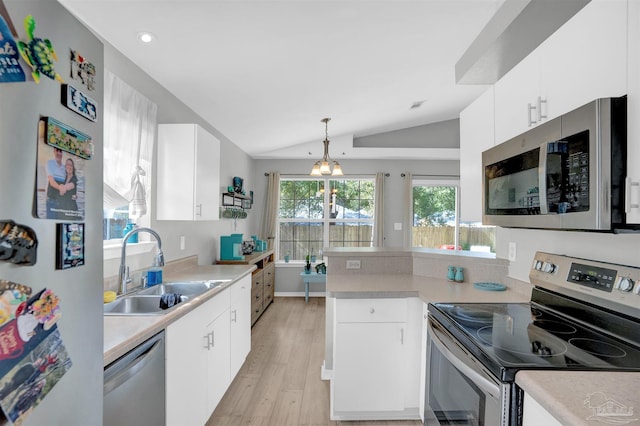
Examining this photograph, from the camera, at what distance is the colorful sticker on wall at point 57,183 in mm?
636

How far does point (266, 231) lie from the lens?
18.4 feet

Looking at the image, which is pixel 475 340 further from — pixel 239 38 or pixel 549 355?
pixel 239 38

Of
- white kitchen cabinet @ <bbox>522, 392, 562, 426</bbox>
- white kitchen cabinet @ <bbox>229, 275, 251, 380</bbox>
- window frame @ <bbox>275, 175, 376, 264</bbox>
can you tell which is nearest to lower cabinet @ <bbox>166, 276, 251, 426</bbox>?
white kitchen cabinet @ <bbox>229, 275, 251, 380</bbox>

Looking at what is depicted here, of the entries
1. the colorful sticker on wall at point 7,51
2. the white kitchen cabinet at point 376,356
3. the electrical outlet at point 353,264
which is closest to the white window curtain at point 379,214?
the electrical outlet at point 353,264

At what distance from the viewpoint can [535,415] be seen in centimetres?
93

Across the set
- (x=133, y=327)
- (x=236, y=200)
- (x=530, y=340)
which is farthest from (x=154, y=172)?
(x=530, y=340)

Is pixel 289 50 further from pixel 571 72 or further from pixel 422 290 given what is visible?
pixel 422 290

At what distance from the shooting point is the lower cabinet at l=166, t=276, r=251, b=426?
1.59 m

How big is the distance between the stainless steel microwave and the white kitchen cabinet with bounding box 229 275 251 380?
1.87 metres

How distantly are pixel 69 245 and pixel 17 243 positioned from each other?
0.12 m

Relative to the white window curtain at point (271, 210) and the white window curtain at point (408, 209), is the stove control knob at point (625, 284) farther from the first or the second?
the white window curtain at point (271, 210)

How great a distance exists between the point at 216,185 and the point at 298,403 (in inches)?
72.5

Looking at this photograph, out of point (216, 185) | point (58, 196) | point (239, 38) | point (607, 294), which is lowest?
point (607, 294)

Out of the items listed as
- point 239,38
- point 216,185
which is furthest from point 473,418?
point 216,185
